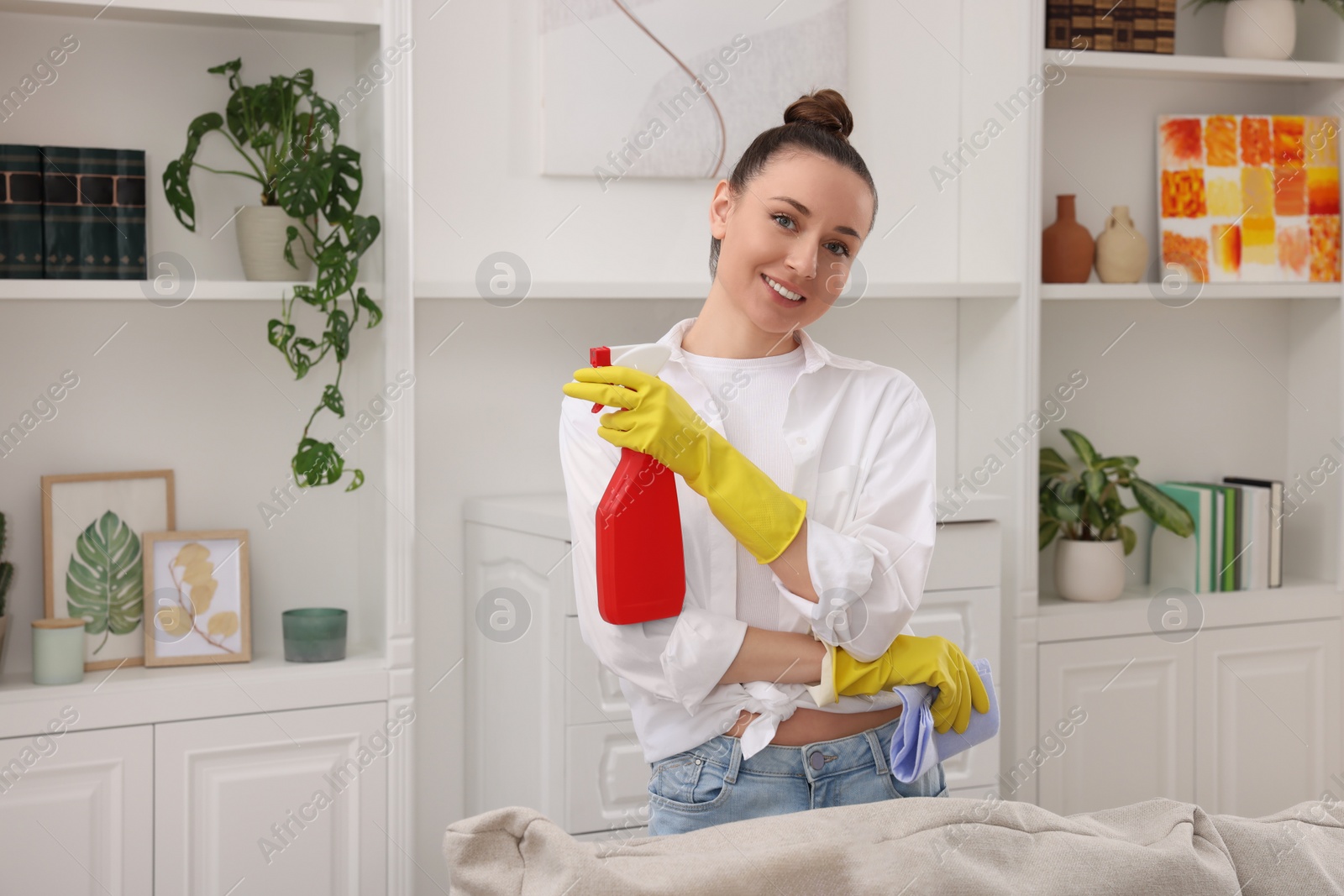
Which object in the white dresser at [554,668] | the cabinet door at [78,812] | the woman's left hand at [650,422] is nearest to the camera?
the woman's left hand at [650,422]

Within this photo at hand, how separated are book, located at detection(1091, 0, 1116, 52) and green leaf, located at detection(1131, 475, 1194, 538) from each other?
0.94 metres

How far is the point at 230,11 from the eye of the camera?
2.00 m

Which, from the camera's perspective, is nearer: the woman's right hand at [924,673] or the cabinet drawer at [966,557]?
the woman's right hand at [924,673]

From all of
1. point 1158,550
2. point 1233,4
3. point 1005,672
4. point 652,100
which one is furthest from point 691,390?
point 1233,4

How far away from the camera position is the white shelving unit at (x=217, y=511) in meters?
1.99

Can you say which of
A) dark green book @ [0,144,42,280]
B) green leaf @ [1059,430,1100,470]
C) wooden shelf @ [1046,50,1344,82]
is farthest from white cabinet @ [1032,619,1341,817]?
dark green book @ [0,144,42,280]

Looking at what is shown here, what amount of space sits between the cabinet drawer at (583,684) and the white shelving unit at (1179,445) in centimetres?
92

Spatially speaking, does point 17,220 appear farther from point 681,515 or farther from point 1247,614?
point 1247,614

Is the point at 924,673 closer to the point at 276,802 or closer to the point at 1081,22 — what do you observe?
the point at 276,802

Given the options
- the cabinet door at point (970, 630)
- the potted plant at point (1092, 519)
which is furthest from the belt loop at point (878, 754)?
the potted plant at point (1092, 519)

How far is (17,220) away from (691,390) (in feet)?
4.43

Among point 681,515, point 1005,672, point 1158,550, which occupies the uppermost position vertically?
point 681,515

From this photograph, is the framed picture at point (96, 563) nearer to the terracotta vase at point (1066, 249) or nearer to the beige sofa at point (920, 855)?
the beige sofa at point (920, 855)

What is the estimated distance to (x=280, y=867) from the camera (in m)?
2.08
